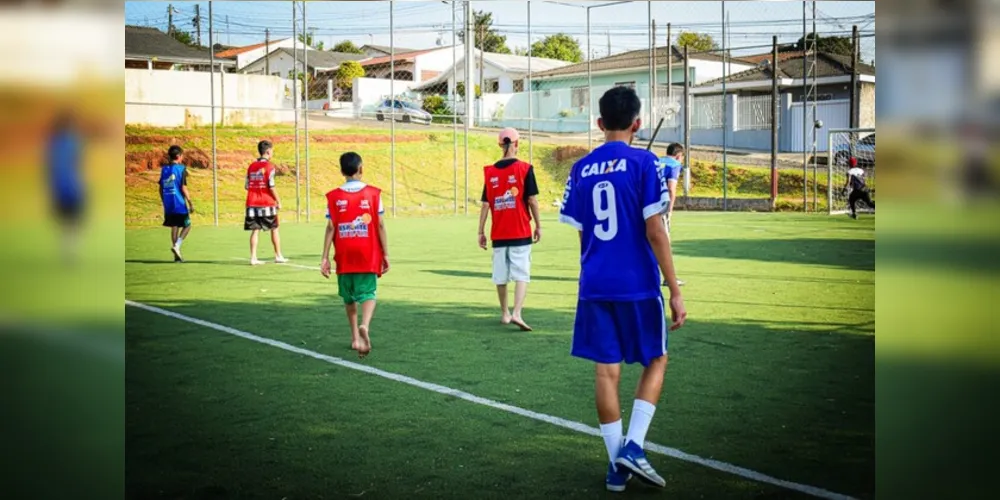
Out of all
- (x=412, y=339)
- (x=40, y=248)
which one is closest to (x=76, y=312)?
(x=40, y=248)

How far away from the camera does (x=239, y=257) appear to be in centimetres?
1616

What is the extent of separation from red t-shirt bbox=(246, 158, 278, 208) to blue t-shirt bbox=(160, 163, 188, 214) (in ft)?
4.29

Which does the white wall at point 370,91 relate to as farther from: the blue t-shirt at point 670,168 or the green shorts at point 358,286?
the green shorts at point 358,286

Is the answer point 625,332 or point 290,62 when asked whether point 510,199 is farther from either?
point 290,62

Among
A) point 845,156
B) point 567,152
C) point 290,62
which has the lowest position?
point 845,156

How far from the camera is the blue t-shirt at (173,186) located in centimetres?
1488

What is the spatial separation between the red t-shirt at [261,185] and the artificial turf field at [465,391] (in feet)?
6.11

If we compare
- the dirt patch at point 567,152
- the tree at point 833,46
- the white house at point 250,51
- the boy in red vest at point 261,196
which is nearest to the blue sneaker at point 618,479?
the boy in red vest at point 261,196

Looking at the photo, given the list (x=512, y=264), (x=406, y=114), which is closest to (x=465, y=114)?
(x=406, y=114)

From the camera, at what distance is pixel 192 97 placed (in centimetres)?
2909

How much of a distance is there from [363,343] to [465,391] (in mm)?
1488

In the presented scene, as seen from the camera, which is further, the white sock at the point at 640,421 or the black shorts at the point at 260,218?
the black shorts at the point at 260,218

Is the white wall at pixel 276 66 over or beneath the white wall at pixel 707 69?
beneath

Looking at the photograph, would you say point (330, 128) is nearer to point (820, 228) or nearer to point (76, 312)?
point (820, 228)
